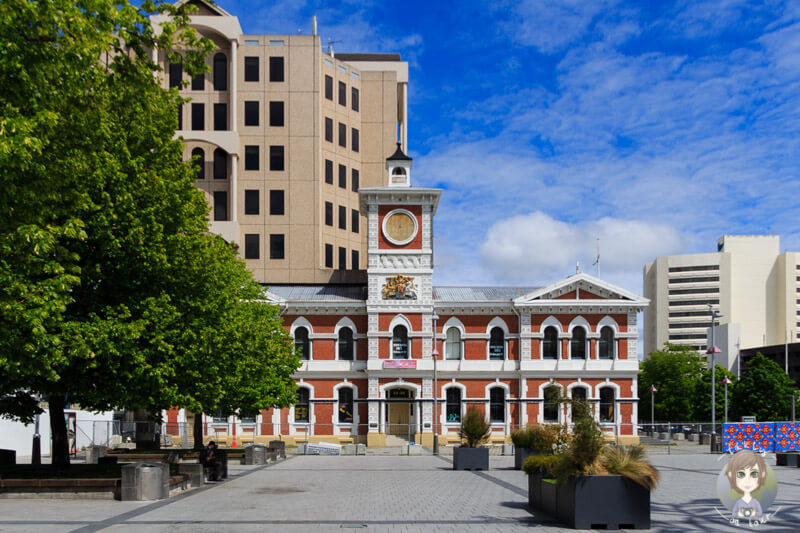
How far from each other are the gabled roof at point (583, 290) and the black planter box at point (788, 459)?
18683 millimetres

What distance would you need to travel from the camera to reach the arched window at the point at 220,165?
6072 cm

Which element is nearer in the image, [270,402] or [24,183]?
[24,183]

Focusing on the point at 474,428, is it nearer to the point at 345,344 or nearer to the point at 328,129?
the point at 345,344

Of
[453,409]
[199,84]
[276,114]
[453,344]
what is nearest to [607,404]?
[453,409]

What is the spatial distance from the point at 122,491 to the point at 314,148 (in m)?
44.5

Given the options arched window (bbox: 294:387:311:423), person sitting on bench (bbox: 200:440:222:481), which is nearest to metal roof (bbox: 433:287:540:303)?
arched window (bbox: 294:387:311:423)

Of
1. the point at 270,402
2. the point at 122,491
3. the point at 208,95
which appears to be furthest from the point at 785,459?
the point at 208,95

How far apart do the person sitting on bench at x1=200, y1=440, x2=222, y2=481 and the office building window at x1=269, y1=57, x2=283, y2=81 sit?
1651 inches

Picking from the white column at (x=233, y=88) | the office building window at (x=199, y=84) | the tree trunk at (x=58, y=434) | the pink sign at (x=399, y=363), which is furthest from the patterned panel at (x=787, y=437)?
the office building window at (x=199, y=84)

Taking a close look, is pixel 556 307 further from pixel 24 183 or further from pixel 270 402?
pixel 24 183

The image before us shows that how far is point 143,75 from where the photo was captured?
1470 centimetres

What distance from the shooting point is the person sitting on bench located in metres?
25.0

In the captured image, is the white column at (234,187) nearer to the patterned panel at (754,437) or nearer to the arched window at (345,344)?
the arched window at (345,344)

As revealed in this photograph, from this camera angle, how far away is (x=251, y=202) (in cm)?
6103
